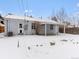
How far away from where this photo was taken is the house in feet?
81.7

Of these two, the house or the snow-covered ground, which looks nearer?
the snow-covered ground

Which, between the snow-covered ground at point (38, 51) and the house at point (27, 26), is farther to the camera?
the house at point (27, 26)

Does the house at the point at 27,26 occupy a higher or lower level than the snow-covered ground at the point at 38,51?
higher

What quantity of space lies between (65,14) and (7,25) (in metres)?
29.8

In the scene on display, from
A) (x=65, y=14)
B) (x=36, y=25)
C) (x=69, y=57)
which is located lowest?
(x=69, y=57)

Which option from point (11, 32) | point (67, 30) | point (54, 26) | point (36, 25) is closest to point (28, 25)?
point (36, 25)

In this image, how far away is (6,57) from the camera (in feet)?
30.0

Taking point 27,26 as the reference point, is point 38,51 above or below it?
below

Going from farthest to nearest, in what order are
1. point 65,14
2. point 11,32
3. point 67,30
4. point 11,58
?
point 65,14 → point 67,30 → point 11,32 → point 11,58

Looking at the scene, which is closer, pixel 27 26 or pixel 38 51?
pixel 38 51

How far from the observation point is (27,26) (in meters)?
26.3

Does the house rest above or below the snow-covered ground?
above

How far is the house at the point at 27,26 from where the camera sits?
980 inches

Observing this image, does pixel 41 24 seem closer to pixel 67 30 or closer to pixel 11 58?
pixel 67 30
